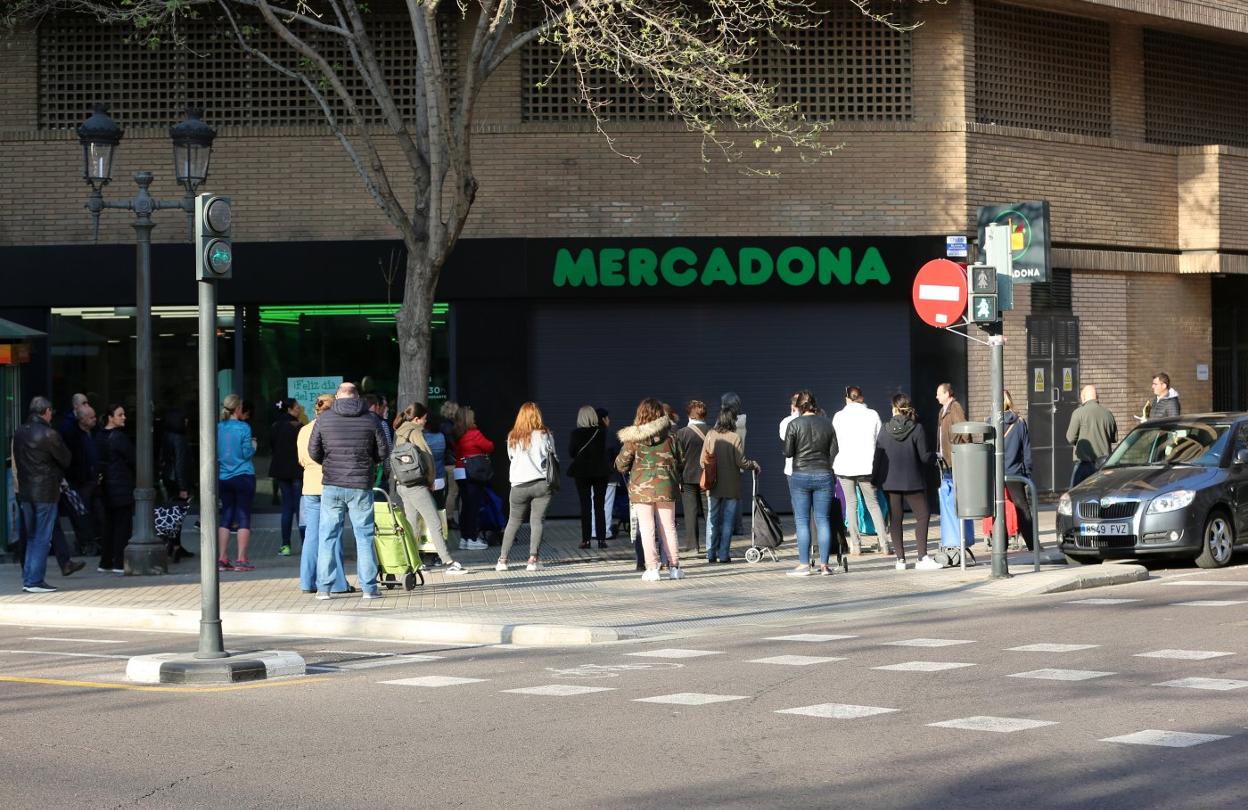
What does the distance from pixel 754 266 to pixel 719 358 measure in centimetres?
135

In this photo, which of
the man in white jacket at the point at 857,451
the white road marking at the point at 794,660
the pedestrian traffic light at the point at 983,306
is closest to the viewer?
the white road marking at the point at 794,660

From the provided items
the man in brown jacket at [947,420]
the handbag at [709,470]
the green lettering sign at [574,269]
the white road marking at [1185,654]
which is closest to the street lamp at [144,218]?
the handbag at [709,470]

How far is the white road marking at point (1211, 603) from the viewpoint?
13.2 meters

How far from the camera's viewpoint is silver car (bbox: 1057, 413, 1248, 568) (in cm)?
1625

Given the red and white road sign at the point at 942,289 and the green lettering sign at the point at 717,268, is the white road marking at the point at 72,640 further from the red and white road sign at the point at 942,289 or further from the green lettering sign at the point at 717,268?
the green lettering sign at the point at 717,268

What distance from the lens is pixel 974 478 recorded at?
50.0ft

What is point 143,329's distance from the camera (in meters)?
17.2

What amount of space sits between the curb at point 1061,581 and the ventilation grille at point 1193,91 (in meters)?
11.7

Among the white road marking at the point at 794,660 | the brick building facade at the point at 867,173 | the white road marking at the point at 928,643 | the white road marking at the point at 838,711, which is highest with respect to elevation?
the brick building facade at the point at 867,173

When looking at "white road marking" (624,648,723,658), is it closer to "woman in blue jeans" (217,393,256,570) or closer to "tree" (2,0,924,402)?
"tree" (2,0,924,402)

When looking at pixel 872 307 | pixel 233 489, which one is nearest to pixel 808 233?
pixel 872 307

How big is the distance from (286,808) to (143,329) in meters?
11.4

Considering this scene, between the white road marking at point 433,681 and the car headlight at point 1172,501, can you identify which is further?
the car headlight at point 1172,501

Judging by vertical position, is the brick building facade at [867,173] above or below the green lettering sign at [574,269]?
above
